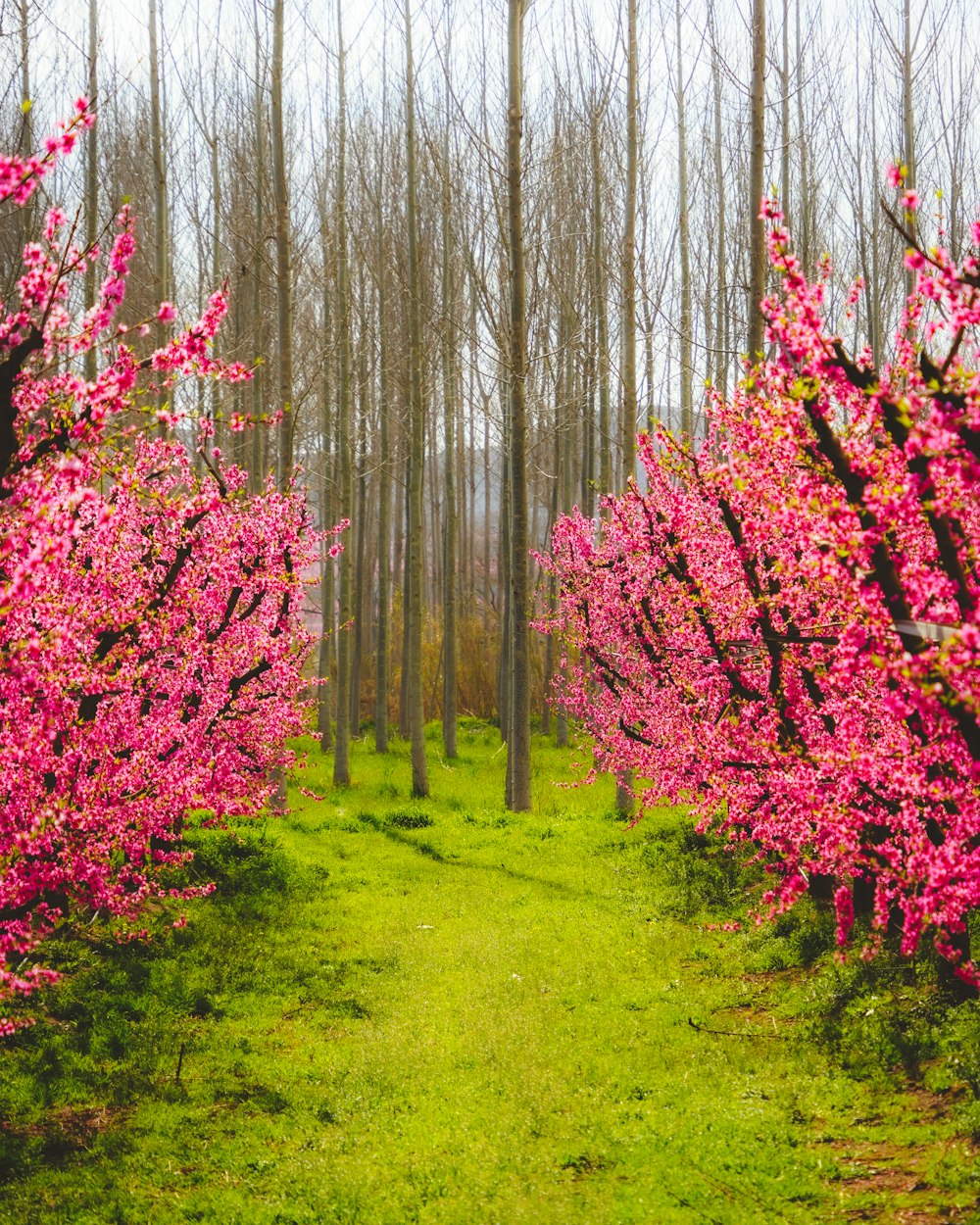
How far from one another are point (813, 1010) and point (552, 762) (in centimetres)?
1106

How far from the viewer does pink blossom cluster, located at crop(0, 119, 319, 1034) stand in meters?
4.00

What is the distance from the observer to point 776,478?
5.21 metres

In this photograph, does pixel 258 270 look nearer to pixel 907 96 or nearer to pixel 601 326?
pixel 601 326

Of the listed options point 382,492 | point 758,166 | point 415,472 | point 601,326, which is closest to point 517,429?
point 415,472

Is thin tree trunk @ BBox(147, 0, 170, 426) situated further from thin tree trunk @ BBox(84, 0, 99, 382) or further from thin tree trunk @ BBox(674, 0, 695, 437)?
thin tree trunk @ BBox(674, 0, 695, 437)

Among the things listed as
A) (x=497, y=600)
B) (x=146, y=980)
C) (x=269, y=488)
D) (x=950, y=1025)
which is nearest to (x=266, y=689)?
(x=146, y=980)

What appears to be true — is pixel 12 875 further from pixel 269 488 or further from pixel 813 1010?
pixel 269 488

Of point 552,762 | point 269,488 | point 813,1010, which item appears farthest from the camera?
point 552,762

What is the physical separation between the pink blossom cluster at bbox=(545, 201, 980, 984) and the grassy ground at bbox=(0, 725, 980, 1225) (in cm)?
100

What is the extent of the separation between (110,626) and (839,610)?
4.28m

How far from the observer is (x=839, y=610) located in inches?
210

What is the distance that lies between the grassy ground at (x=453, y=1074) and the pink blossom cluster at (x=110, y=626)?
0.72 meters

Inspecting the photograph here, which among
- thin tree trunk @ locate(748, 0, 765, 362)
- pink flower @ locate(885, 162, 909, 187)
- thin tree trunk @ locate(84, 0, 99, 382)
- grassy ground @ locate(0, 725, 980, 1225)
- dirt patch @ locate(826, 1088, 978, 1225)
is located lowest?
grassy ground @ locate(0, 725, 980, 1225)

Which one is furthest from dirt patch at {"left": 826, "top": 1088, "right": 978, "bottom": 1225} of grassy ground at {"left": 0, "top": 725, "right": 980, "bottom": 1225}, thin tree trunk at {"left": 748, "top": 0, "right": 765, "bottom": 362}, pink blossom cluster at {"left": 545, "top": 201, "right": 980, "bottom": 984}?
thin tree trunk at {"left": 748, "top": 0, "right": 765, "bottom": 362}
